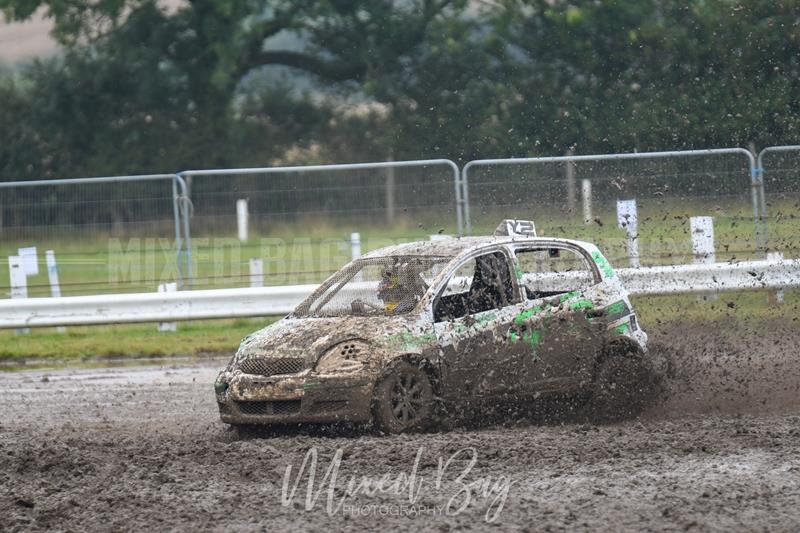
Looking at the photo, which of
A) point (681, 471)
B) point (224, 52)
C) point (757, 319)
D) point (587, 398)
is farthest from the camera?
point (224, 52)

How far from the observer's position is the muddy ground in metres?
6.39

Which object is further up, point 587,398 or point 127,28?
point 127,28

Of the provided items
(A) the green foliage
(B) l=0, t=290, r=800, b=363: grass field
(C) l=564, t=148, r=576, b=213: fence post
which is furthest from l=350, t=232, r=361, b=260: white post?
(A) the green foliage

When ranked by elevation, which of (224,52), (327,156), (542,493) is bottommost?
(542,493)

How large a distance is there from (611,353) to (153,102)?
94.7ft

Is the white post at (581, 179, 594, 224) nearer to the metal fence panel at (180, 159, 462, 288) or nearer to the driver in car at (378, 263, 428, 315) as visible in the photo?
the metal fence panel at (180, 159, 462, 288)

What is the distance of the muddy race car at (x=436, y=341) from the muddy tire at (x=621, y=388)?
0.04ft

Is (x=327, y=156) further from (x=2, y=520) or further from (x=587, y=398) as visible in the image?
(x=2, y=520)

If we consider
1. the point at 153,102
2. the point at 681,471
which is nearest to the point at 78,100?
the point at 153,102

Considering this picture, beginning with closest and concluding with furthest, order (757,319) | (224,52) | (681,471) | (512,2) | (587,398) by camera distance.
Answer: (681,471), (587,398), (757,319), (512,2), (224,52)

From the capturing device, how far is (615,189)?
51.4 ft

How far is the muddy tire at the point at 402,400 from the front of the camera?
28.3 feet

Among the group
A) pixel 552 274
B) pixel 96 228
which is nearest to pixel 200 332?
pixel 96 228

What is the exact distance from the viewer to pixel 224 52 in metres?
34.5
